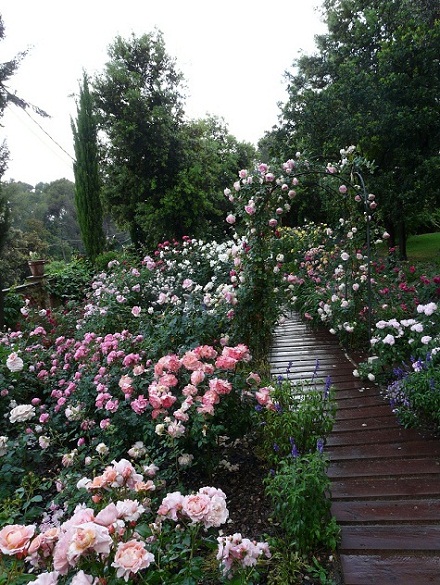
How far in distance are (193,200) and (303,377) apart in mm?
10314

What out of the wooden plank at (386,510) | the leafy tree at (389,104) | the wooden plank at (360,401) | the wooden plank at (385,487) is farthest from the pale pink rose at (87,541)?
the leafy tree at (389,104)

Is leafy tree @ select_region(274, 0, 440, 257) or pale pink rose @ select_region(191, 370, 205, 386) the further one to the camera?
→ leafy tree @ select_region(274, 0, 440, 257)

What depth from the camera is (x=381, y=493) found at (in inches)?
85.9

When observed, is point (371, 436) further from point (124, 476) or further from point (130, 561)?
point (130, 561)

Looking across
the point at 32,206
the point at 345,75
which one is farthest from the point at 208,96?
the point at 32,206

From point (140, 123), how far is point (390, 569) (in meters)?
13.2

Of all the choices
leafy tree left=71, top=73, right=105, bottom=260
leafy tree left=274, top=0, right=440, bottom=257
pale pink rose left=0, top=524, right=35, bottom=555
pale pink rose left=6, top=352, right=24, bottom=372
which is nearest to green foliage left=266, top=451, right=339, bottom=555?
pale pink rose left=0, top=524, right=35, bottom=555

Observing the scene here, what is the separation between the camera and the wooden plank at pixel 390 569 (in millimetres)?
1683

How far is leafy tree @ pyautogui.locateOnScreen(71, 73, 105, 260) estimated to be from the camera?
11.0 meters

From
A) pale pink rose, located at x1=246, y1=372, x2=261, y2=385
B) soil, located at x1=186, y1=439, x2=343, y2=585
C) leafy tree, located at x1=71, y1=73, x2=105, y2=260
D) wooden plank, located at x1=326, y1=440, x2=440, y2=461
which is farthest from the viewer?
leafy tree, located at x1=71, y1=73, x2=105, y2=260

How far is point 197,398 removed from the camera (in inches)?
81.2

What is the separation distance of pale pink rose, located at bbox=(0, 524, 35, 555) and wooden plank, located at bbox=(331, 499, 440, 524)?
161 cm

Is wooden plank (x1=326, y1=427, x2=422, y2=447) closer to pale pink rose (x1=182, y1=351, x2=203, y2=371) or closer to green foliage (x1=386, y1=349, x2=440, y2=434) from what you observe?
green foliage (x1=386, y1=349, x2=440, y2=434)

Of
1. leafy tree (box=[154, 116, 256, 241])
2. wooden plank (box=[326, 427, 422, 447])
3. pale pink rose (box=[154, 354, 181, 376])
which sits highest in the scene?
leafy tree (box=[154, 116, 256, 241])
